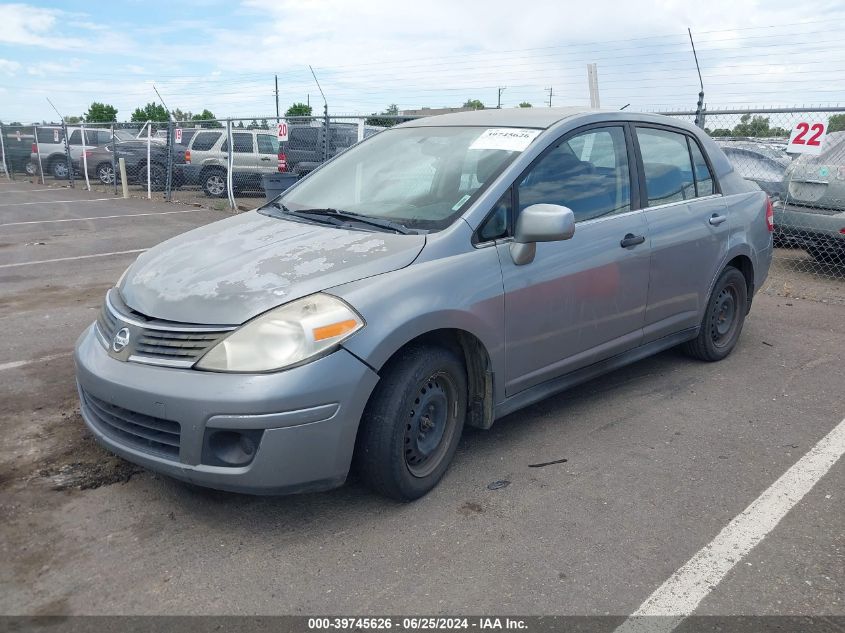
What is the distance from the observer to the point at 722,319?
5312 mm

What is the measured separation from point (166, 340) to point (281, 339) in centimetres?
51

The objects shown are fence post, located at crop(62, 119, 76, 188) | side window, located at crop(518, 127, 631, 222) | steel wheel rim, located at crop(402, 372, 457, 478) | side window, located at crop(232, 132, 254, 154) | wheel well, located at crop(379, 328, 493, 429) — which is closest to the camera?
steel wheel rim, located at crop(402, 372, 457, 478)

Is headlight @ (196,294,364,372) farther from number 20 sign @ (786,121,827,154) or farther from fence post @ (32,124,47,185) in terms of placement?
A: fence post @ (32,124,47,185)

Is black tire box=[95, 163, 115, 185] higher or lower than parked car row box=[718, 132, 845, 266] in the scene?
higher

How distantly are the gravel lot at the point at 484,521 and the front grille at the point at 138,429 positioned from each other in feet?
1.15

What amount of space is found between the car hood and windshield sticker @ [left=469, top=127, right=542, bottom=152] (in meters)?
0.82

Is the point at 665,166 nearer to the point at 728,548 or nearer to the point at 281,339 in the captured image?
the point at 728,548

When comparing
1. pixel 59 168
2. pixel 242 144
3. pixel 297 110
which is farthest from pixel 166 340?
pixel 297 110

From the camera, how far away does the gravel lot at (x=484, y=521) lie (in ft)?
8.70

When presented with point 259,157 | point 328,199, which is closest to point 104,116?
point 259,157

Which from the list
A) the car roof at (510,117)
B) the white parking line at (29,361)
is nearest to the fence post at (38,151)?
the white parking line at (29,361)

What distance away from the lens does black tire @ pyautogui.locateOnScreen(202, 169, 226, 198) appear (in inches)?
702

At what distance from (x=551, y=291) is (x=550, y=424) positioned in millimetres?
887

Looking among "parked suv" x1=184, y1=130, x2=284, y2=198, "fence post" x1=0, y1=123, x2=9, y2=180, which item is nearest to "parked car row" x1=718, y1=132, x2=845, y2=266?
"parked suv" x1=184, y1=130, x2=284, y2=198
